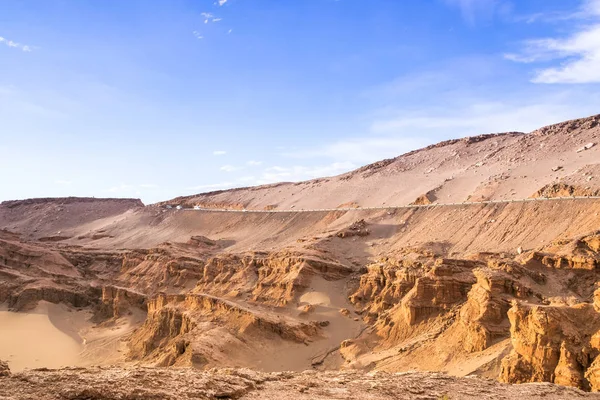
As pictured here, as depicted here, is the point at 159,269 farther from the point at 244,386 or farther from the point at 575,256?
the point at 244,386

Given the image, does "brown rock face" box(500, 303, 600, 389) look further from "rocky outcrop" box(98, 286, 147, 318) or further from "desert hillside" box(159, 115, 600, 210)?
"rocky outcrop" box(98, 286, 147, 318)

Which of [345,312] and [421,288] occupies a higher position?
[421,288]

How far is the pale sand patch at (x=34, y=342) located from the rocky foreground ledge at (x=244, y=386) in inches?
769

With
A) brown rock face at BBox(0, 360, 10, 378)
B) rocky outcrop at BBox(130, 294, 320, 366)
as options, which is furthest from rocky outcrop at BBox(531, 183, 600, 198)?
brown rock face at BBox(0, 360, 10, 378)

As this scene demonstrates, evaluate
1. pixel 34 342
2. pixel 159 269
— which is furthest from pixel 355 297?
pixel 159 269

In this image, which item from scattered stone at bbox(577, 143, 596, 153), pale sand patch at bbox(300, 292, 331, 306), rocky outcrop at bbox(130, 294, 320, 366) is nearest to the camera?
rocky outcrop at bbox(130, 294, 320, 366)

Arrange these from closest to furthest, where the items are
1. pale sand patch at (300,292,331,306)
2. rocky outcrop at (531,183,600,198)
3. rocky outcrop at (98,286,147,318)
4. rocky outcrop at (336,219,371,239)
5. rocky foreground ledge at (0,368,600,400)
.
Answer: rocky foreground ledge at (0,368,600,400)
pale sand patch at (300,292,331,306)
rocky outcrop at (531,183,600,198)
rocky outcrop at (98,286,147,318)
rocky outcrop at (336,219,371,239)

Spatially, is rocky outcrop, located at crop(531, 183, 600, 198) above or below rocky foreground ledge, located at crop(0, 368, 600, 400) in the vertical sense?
above

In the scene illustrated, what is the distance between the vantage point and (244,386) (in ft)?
26.2

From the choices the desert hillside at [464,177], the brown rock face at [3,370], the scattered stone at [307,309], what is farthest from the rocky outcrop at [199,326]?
the desert hillside at [464,177]

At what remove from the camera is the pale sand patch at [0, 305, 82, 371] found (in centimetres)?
2598

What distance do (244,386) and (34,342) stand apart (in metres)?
25.1

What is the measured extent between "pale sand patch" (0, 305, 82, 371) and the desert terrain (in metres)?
0.15

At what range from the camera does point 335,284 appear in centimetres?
3080
